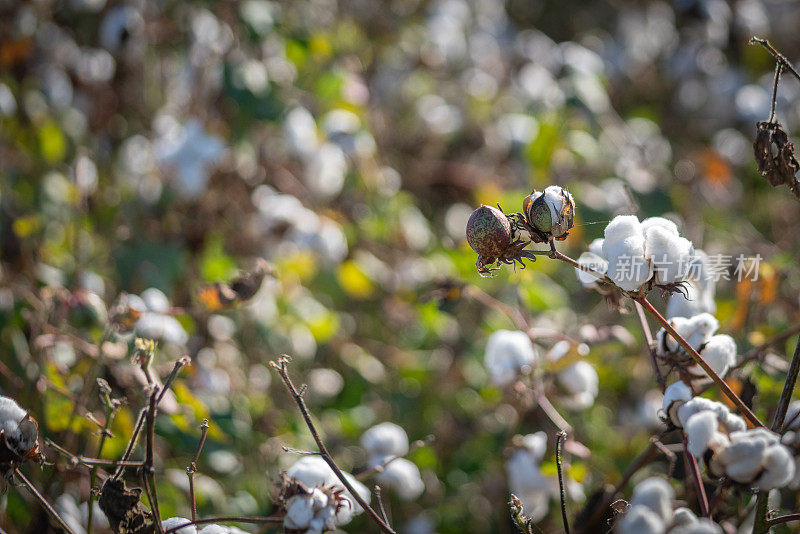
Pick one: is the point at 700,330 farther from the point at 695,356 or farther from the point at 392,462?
→ the point at 392,462

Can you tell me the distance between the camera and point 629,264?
67 centimetres

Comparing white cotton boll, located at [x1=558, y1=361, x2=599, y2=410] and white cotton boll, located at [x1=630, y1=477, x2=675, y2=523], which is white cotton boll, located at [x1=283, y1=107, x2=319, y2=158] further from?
white cotton boll, located at [x1=630, y1=477, x2=675, y2=523]

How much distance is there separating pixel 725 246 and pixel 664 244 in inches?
51.6

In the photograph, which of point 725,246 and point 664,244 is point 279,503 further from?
point 725,246

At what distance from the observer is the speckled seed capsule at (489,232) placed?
0.67m

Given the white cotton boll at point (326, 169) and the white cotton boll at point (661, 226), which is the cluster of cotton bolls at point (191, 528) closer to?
the white cotton boll at point (661, 226)

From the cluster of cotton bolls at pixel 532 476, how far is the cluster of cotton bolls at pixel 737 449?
0.44 meters

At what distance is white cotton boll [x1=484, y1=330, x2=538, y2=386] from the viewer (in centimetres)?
109

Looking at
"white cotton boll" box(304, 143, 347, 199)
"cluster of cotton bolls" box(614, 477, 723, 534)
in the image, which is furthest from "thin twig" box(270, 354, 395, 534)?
"white cotton boll" box(304, 143, 347, 199)

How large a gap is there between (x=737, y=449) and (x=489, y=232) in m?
0.29

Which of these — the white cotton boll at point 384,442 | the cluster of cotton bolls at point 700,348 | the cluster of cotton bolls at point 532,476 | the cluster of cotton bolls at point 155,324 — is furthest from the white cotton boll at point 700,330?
the cluster of cotton bolls at point 155,324

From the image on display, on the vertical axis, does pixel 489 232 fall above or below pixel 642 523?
above

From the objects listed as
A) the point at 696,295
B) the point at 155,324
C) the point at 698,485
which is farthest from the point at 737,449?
the point at 155,324

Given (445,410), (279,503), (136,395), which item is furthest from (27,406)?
(445,410)
